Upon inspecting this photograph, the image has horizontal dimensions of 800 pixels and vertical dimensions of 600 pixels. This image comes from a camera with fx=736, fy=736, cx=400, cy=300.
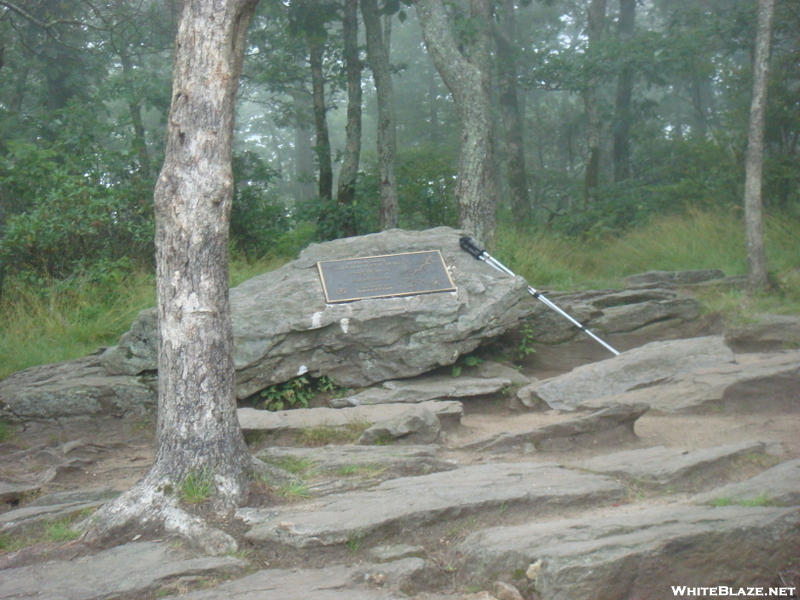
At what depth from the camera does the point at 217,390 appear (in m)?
4.30

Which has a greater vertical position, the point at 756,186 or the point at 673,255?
the point at 756,186

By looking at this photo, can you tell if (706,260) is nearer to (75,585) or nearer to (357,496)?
(357,496)

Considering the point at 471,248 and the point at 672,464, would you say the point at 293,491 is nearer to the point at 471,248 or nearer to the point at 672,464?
the point at 672,464

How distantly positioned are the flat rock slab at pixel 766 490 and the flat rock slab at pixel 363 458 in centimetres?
171

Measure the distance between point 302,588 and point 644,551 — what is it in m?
1.57

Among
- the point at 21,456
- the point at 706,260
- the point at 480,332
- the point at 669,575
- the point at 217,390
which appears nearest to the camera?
the point at 669,575

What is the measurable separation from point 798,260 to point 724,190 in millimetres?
4337

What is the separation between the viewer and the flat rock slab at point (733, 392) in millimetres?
6266

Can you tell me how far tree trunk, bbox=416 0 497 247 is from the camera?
34.9 feet

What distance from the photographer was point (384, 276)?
26.3 feet

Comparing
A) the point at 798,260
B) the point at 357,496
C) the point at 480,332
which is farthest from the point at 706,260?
the point at 357,496

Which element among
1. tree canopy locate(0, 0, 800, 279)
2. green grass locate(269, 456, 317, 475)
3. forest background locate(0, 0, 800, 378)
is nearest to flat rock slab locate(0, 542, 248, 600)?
green grass locate(269, 456, 317, 475)

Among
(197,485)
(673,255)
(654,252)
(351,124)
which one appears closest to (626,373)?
(197,485)

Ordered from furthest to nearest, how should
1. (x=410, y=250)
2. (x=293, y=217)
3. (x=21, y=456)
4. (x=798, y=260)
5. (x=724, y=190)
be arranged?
(x=724, y=190) < (x=293, y=217) < (x=798, y=260) < (x=410, y=250) < (x=21, y=456)
